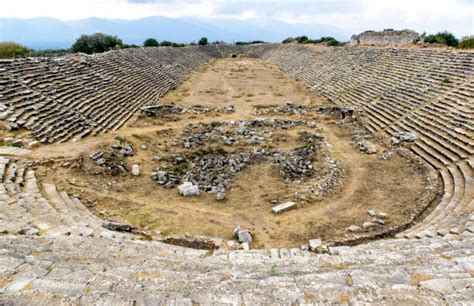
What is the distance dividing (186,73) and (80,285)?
4185cm

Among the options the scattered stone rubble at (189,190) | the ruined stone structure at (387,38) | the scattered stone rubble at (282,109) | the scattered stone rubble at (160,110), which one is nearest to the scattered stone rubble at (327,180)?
the scattered stone rubble at (189,190)

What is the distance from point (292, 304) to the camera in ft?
15.6

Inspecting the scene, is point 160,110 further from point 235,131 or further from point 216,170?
point 216,170

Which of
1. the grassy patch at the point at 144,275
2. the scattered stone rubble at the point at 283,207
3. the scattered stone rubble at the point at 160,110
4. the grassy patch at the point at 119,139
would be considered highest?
the scattered stone rubble at the point at 160,110

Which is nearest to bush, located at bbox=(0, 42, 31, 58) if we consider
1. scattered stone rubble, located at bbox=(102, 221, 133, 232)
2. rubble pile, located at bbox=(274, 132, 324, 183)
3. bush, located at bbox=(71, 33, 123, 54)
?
bush, located at bbox=(71, 33, 123, 54)

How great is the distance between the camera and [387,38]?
42.1 metres

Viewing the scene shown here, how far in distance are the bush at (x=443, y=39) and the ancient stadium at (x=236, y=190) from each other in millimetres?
10800

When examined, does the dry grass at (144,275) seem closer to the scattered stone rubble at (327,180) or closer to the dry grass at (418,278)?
the dry grass at (418,278)

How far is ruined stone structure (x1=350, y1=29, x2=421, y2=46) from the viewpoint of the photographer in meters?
40.0

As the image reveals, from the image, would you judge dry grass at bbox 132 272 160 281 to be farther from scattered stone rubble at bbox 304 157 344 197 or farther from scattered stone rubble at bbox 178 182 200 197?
scattered stone rubble at bbox 304 157 344 197

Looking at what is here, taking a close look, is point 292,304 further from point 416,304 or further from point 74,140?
point 74,140

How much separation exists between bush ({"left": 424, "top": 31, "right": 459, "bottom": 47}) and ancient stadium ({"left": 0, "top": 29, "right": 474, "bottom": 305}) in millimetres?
10800

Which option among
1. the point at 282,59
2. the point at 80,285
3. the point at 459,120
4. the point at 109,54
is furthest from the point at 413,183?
the point at 282,59

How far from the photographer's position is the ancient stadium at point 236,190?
5277mm
